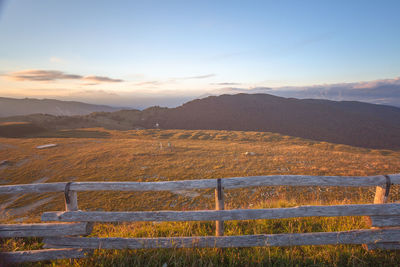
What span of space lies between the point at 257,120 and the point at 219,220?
67332 millimetres

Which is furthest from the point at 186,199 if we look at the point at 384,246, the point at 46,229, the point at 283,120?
the point at 283,120

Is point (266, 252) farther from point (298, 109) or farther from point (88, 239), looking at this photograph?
point (298, 109)

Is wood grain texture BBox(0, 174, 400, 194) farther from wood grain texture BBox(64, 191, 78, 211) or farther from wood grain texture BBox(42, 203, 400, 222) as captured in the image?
wood grain texture BBox(42, 203, 400, 222)

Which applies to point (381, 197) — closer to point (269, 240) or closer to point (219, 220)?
point (269, 240)

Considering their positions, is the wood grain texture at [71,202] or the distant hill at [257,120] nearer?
the wood grain texture at [71,202]

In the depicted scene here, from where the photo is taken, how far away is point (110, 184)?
3.82 meters

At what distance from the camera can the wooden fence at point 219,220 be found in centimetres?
355

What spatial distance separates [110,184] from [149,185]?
2.84 feet

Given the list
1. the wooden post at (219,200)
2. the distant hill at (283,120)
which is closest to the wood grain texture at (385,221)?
the wooden post at (219,200)

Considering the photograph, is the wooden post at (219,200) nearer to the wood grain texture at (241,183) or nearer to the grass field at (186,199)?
the wood grain texture at (241,183)

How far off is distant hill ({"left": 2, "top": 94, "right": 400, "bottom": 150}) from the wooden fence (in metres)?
48.4

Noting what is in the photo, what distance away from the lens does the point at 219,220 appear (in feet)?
12.0

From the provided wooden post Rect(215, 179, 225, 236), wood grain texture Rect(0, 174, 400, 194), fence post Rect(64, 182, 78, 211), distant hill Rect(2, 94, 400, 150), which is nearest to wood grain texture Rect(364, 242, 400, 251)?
wood grain texture Rect(0, 174, 400, 194)

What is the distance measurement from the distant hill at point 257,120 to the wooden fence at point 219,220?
1905 inches
